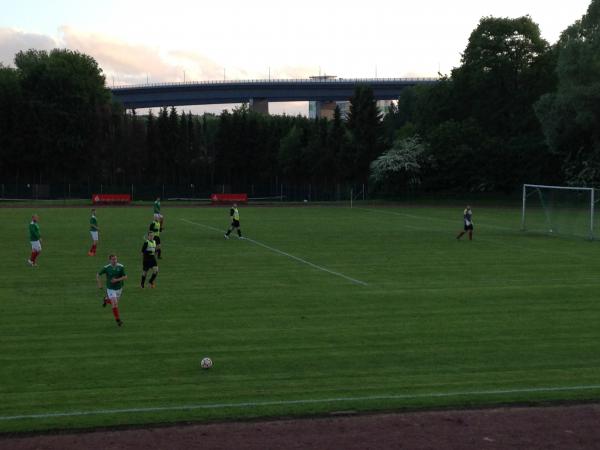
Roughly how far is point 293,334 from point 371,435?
7.38 metres

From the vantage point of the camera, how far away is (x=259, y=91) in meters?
135

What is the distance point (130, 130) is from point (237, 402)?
353 feet

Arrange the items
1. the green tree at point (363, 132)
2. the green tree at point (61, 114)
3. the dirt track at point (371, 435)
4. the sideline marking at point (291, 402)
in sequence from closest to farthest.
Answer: the dirt track at point (371, 435), the sideline marking at point (291, 402), the green tree at point (363, 132), the green tree at point (61, 114)

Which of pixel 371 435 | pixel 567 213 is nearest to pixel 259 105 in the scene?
pixel 567 213

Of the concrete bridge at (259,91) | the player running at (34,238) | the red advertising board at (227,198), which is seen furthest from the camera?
the concrete bridge at (259,91)

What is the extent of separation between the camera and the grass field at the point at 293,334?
14820 mm

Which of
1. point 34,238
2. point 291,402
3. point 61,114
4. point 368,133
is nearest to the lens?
point 291,402

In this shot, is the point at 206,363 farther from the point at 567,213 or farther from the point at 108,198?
the point at 108,198

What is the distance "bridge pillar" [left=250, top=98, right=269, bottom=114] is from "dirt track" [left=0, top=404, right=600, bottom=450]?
12172 cm

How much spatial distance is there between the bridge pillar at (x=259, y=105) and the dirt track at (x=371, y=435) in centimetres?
12172

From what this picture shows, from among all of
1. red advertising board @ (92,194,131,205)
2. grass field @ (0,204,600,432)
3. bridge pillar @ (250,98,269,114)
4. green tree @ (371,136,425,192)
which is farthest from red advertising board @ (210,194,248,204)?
grass field @ (0,204,600,432)

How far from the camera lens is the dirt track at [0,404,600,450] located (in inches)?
488

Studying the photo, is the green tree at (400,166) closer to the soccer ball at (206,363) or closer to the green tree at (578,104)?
the green tree at (578,104)

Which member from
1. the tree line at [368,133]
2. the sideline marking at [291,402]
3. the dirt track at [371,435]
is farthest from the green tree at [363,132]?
the dirt track at [371,435]
